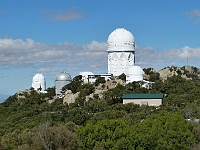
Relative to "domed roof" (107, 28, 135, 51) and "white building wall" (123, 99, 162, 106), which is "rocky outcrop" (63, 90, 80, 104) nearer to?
"white building wall" (123, 99, 162, 106)

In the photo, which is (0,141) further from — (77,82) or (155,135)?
(77,82)

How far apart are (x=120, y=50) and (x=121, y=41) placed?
4.05ft

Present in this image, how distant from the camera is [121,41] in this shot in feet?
201

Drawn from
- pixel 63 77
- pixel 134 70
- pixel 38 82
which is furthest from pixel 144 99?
pixel 38 82

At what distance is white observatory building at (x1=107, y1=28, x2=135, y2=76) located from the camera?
61.4 metres

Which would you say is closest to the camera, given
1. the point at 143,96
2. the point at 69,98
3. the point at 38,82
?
the point at 143,96

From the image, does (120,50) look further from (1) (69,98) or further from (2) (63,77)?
(1) (69,98)

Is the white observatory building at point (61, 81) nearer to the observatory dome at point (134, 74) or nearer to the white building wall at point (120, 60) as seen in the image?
the white building wall at point (120, 60)

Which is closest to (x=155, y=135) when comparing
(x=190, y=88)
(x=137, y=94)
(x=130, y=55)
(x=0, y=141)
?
(x=0, y=141)

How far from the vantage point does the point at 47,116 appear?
4381cm

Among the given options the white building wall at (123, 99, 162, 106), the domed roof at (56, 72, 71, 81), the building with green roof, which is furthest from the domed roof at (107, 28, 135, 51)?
the white building wall at (123, 99, 162, 106)

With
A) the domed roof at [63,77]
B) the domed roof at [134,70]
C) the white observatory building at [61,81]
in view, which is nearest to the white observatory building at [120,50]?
the domed roof at [134,70]

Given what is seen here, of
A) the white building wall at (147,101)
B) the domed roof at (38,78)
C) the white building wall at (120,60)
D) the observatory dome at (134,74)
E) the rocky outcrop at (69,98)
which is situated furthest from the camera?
the domed roof at (38,78)

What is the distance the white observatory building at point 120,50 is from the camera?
201 feet
